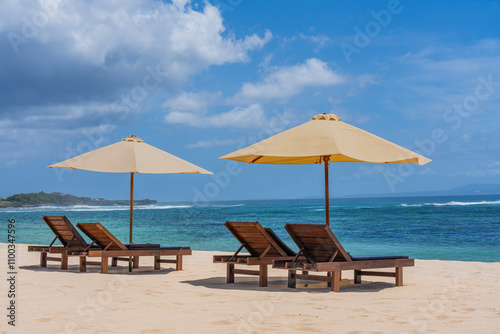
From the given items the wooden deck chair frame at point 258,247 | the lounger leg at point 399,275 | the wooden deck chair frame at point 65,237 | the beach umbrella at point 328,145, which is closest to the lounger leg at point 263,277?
the wooden deck chair frame at point 258,247

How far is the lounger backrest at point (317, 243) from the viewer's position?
20.1 ft

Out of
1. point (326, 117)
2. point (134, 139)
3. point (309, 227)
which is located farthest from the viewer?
point (134, 139)

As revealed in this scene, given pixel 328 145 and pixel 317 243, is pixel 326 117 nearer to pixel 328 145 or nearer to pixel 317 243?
pixel 328 145

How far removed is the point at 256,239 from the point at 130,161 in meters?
2.71

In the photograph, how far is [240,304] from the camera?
5.50 metres

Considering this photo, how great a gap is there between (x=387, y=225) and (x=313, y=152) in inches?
1142

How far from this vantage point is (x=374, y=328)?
441 centimetres

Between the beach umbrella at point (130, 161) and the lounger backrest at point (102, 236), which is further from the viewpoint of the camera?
the beach umbrella at point (130, 161)

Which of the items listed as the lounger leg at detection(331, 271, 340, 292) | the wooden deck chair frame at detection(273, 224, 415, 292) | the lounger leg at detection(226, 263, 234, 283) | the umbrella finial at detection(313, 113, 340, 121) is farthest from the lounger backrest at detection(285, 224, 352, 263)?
the umbrella finial at detection(313, 113, 340, 121)

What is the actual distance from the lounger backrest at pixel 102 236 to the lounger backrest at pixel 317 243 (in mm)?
2640

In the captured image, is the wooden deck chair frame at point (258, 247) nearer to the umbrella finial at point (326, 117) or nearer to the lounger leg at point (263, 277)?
the lounger leg at point (263, 277)

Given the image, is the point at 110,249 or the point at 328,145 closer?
the point at 328,145

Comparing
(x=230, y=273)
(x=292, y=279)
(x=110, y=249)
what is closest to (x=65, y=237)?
(x=110, y=249)

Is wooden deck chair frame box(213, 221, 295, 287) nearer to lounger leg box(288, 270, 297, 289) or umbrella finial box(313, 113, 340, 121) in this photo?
lounger leg box(288, 270, 297, 289)
